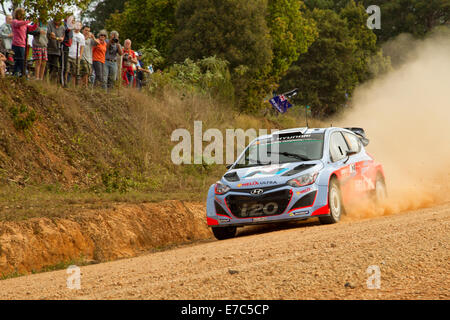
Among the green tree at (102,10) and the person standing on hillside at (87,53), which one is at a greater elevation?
the green tree at (102,10)

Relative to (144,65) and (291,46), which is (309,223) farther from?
(291,46)

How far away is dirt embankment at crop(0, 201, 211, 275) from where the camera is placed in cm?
1097

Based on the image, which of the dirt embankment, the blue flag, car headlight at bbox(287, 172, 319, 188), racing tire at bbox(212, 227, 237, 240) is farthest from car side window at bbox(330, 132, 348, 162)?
the blue flag

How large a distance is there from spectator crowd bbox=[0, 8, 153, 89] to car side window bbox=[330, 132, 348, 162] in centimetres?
820

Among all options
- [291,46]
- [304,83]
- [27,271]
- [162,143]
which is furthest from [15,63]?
[304,83]

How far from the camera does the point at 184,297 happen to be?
230 inches

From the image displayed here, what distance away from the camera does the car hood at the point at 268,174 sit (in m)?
11.4

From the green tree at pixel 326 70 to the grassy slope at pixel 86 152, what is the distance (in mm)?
24375

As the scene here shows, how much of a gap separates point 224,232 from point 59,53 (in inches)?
333

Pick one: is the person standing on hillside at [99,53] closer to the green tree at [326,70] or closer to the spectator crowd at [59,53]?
the spectator crowd at [59,53]

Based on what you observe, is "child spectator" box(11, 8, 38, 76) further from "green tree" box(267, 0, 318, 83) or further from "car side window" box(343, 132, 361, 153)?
"green tree" box(267, 0, 318, 83)

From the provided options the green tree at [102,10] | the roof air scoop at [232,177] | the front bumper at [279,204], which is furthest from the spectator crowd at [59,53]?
the green tree at [102,10]

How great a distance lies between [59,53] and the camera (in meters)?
17.9

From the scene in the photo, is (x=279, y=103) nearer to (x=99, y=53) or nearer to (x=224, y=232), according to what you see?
(x=99, y=53)
